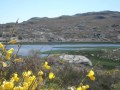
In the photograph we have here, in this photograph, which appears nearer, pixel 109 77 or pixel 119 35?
pixel 109 77

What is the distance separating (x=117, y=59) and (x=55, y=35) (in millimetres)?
49468

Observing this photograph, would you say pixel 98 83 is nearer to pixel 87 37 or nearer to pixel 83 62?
pixel 83 62

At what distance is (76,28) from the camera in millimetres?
101125

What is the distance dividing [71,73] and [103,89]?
A: 5.15 feet

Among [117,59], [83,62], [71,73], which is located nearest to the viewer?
[71,73]

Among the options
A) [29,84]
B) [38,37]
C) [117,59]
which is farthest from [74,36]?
[29,84]

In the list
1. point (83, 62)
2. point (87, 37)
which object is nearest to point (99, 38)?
point (87, 37)

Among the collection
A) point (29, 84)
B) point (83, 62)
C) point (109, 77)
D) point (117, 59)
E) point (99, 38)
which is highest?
point (29, 84)

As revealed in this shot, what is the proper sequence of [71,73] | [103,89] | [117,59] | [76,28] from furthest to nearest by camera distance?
[76,28]
[117,59]
[71,73]
[103,89]

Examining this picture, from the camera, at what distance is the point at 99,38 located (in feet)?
266

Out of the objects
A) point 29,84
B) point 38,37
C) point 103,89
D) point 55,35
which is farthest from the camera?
point 55,35

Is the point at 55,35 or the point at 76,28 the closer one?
the point at 55,35

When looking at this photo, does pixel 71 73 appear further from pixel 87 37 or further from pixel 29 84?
pixel 87 37

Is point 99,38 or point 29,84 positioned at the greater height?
point 29,84
